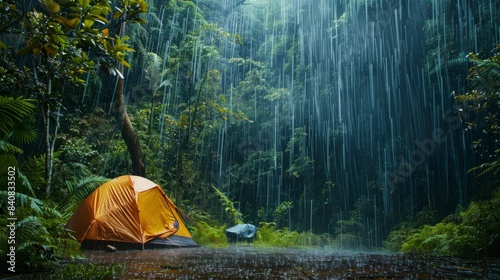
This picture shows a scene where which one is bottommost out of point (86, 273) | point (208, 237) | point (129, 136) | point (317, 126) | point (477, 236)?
point (208, 237)

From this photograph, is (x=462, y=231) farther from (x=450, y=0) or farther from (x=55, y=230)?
(x=450, y=0)

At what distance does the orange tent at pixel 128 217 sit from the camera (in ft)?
21.6

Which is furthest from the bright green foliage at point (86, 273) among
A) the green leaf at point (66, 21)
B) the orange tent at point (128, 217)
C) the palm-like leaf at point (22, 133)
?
the palm-like leaf at point (22, 133)

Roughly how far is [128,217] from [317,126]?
13111 mm

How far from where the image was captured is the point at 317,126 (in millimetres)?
18250

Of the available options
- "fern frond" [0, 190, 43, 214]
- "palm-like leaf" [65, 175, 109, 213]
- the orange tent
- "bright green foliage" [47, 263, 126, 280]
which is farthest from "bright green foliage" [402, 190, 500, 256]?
"palm-like leaf" [65, 175, 109, 213]

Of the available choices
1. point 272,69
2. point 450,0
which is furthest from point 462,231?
point 272,69

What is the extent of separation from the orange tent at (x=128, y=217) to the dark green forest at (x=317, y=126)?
74 centimetres

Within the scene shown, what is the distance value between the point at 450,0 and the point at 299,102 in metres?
8.24

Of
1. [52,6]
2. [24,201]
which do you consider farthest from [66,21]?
[24,201]

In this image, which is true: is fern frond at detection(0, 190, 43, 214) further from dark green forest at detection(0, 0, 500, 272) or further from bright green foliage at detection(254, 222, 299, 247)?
bright green foliage at detection(254, 222, 299, 247)

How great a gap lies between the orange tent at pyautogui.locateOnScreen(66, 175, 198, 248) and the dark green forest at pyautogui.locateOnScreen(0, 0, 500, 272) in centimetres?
74

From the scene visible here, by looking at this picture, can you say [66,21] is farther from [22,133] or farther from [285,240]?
[285,240]

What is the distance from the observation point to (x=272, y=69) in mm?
22297
